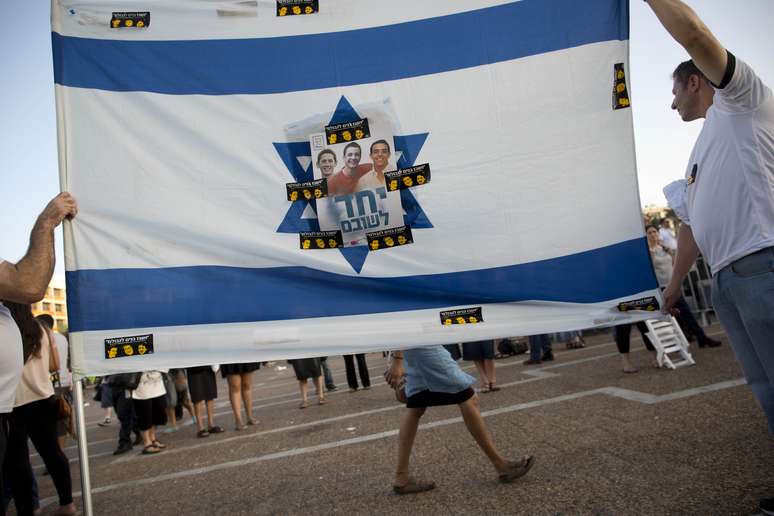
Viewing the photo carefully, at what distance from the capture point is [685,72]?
248 cm

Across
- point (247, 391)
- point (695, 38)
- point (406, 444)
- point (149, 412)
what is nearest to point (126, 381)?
point (149, 412)

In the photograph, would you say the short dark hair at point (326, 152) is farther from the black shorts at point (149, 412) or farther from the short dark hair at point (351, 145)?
the black shorts at point (149, 412)

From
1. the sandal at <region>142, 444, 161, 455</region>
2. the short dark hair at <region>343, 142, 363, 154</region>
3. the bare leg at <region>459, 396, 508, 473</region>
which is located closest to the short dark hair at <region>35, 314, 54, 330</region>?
the sandal at <region>142, 444, 161, 455</region>

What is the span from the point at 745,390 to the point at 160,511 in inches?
204

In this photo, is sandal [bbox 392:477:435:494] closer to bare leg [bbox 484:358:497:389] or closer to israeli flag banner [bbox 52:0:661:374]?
israeli flag banner [bbox 52:0:661:374]

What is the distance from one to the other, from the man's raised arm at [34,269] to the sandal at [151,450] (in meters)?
5.42

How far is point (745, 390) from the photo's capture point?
4590 millimetres

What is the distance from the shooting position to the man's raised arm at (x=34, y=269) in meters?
2.21

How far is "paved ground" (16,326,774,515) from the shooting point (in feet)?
9.60

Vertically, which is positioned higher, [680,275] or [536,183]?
[536,183]

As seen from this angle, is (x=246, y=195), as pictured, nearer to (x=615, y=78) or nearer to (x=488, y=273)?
(x=488, y=273)

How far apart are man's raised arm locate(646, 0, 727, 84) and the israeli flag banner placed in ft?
2.71

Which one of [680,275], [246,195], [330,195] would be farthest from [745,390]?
[246,195]

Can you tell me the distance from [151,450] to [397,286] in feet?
19.0
